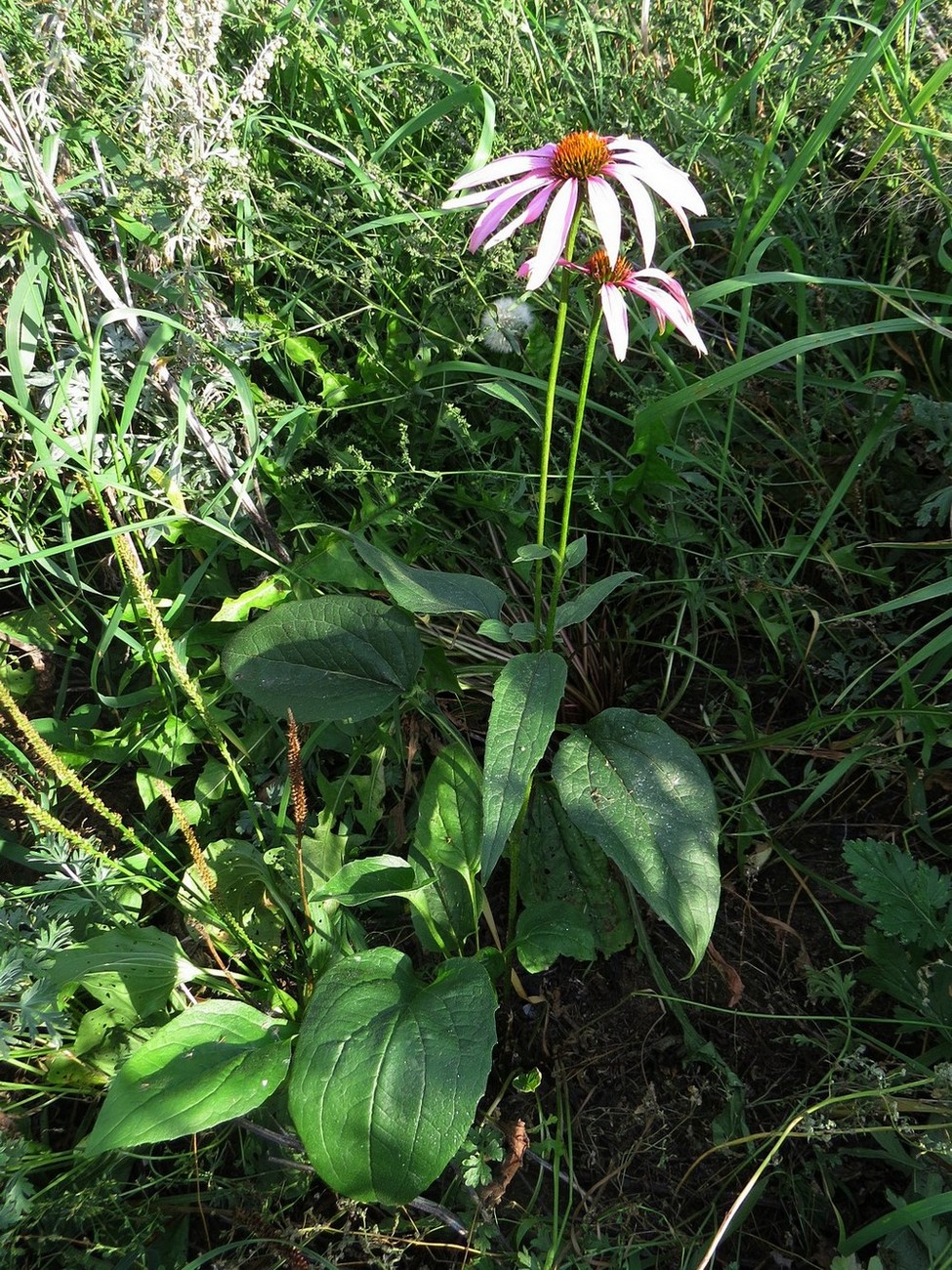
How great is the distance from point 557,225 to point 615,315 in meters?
0.10

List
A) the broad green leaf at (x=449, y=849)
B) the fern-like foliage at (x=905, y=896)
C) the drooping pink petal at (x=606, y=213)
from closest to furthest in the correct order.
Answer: the drooping pink petal at (x=606, y=213), the fern-like foliage at (x=905, y=896), the broad green leaf at (x=449, y=849)

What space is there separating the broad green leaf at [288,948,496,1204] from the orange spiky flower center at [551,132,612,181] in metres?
0.89

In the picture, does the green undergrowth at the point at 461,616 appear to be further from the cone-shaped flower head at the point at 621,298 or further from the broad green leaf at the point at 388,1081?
the cone-shaped flower head at the point at 621,298

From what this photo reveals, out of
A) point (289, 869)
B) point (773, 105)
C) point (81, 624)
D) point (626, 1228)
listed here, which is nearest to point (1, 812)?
point (81, 624)

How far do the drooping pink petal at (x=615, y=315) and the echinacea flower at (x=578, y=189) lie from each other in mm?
37

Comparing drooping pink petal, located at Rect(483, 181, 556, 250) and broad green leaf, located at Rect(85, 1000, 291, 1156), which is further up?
drooping pink petal, located at Rect(483, 181, 556, 250)

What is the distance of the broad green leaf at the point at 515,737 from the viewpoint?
3.04ft

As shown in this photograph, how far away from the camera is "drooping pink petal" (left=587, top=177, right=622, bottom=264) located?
846 mm

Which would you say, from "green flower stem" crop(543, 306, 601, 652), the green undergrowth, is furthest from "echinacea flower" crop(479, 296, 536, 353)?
"green flower stem" crop(543, 306, 601, 652)

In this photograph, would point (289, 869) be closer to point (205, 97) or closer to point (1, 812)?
point (1, 812)

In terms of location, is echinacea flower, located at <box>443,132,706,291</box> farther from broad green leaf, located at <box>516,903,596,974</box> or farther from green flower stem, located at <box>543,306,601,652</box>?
broad green leaf, located at <box>516,903,596,974</box>

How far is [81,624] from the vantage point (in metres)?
1.54

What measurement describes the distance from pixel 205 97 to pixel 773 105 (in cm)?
106

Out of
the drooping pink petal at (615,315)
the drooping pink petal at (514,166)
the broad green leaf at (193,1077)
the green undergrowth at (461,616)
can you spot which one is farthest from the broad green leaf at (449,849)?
the drooping pink petal at (514,166)
